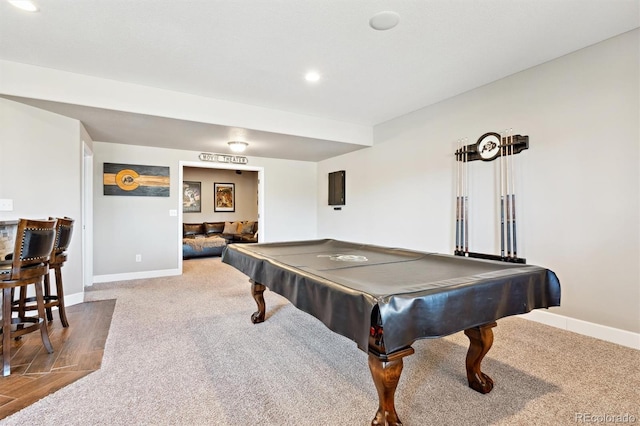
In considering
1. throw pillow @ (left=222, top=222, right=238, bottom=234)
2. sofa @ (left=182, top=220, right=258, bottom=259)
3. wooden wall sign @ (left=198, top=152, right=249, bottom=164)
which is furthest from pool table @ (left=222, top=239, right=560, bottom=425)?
throw pillow @ (left=222, top=222, right=238, bottom=234)

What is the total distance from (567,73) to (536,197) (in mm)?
1148

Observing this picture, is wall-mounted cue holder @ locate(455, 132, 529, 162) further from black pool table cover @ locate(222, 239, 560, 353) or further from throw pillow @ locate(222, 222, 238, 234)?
throw pillow @ locate(222, 222, 238, 234)

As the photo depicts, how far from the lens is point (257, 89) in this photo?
3.53 meters

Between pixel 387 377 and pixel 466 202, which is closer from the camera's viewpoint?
pixel 387 377

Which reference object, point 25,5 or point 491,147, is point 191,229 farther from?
point 491,147

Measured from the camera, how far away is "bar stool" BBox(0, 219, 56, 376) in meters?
2.03

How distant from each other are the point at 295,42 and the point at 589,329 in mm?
3522

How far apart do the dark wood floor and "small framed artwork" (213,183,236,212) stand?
19.8 feet

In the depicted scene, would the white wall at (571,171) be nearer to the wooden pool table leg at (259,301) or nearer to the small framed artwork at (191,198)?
the wooden pool table leg at (259,301)

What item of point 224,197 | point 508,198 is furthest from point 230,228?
point 508,198

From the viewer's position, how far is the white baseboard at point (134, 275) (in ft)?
15.6

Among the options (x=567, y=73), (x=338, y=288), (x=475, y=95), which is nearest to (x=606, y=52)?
(x=567, y=73)

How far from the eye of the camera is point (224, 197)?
30.1 feet

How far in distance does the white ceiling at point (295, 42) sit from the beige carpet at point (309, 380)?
248cm
